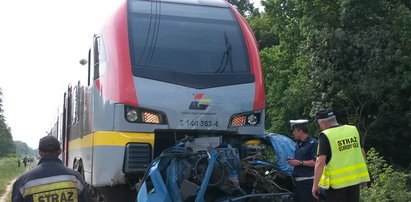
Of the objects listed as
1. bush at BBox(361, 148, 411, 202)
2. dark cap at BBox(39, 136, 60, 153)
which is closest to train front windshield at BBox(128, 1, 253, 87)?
dark cap at BBox(39, 136, 60, 153)

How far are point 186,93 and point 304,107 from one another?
45.1ft

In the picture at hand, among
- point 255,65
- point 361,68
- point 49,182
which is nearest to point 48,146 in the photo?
point 49,182

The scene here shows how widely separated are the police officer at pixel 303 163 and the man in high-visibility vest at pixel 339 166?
540mm

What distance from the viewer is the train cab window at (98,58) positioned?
6.95 metres

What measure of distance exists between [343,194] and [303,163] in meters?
0.73

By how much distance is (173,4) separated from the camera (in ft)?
24.2

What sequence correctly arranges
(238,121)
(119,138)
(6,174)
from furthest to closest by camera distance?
(6,174) → (238,121) → (119,138)

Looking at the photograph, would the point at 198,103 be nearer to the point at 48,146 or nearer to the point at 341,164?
the point at 341,164

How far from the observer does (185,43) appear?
7047mm

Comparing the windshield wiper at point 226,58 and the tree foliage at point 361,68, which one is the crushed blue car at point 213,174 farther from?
the tree foliage at point 361,68

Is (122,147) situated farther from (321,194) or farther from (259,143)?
(321,194)

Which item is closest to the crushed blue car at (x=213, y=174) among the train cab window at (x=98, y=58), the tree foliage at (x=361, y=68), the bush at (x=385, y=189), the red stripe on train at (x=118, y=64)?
the red stripe on train at (x=118, y=64)

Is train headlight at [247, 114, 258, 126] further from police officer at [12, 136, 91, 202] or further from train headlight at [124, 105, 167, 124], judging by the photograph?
police officer at [12, 136, 91, 202]

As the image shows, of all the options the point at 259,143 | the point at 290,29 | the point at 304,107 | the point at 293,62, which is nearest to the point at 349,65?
the point at 304,107
